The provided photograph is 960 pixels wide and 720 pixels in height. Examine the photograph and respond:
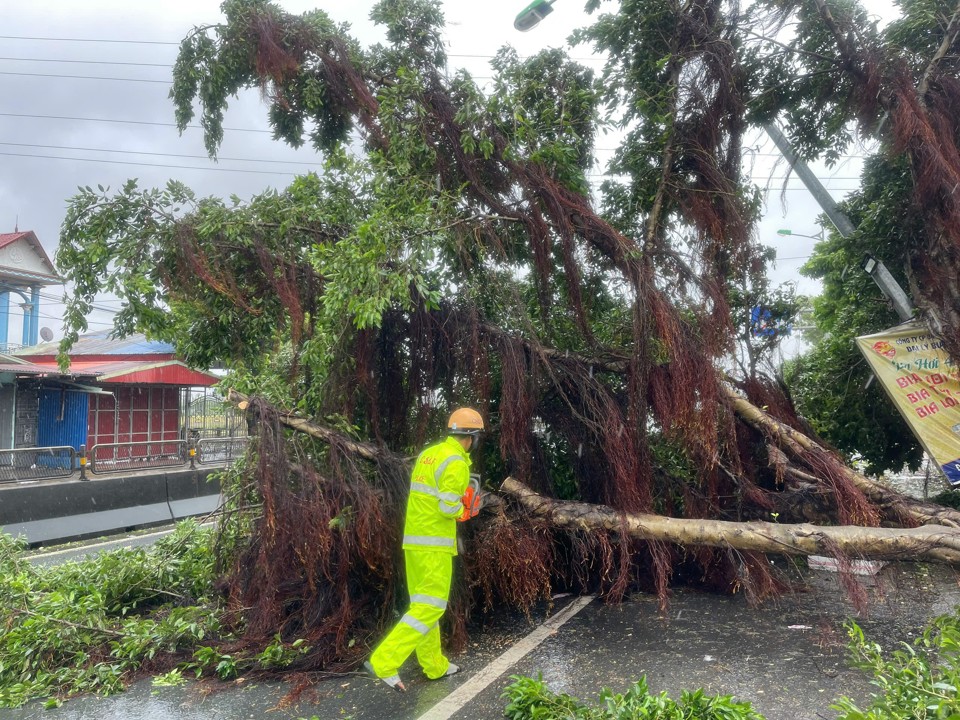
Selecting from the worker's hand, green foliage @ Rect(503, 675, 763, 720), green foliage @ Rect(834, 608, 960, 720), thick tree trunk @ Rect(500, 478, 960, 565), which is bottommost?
green foliage @ Rect(503, 675, 763, 720)

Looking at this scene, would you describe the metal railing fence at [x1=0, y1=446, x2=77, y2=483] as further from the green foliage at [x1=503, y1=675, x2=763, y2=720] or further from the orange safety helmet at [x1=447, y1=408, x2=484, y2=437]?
the green foliage at [x1=503, y1=675, x2=763, y2=720]

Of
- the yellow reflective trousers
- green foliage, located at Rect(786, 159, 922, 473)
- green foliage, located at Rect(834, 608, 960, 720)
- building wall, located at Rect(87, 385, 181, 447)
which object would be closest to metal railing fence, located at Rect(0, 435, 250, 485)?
the yellow reflective trousers

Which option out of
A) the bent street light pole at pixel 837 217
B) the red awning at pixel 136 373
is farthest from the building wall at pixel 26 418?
the bent street light pole at pixel 837 217

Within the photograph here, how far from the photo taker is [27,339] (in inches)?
958

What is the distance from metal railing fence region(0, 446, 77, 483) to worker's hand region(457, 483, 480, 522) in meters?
8.98

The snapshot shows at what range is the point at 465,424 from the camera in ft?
15.4

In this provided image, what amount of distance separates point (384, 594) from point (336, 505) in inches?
28.1

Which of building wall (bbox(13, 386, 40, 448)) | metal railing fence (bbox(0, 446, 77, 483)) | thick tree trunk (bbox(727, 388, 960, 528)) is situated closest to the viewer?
thick tree trunk (bbox(727, 388, 960, 528))

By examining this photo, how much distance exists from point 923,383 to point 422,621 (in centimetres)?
507

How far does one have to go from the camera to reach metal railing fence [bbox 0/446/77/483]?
11000mm

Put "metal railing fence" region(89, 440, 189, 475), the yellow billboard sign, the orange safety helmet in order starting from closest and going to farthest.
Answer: the orange safety helmet → the yellow billboard sign → "metal railing fence" region(89, 440, 189, 475)

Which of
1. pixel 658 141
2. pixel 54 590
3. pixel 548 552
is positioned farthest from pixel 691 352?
pixel 54 590

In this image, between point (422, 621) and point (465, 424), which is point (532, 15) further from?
point (422, 621)

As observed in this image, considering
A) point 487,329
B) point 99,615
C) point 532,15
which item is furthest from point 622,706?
point 532,15
